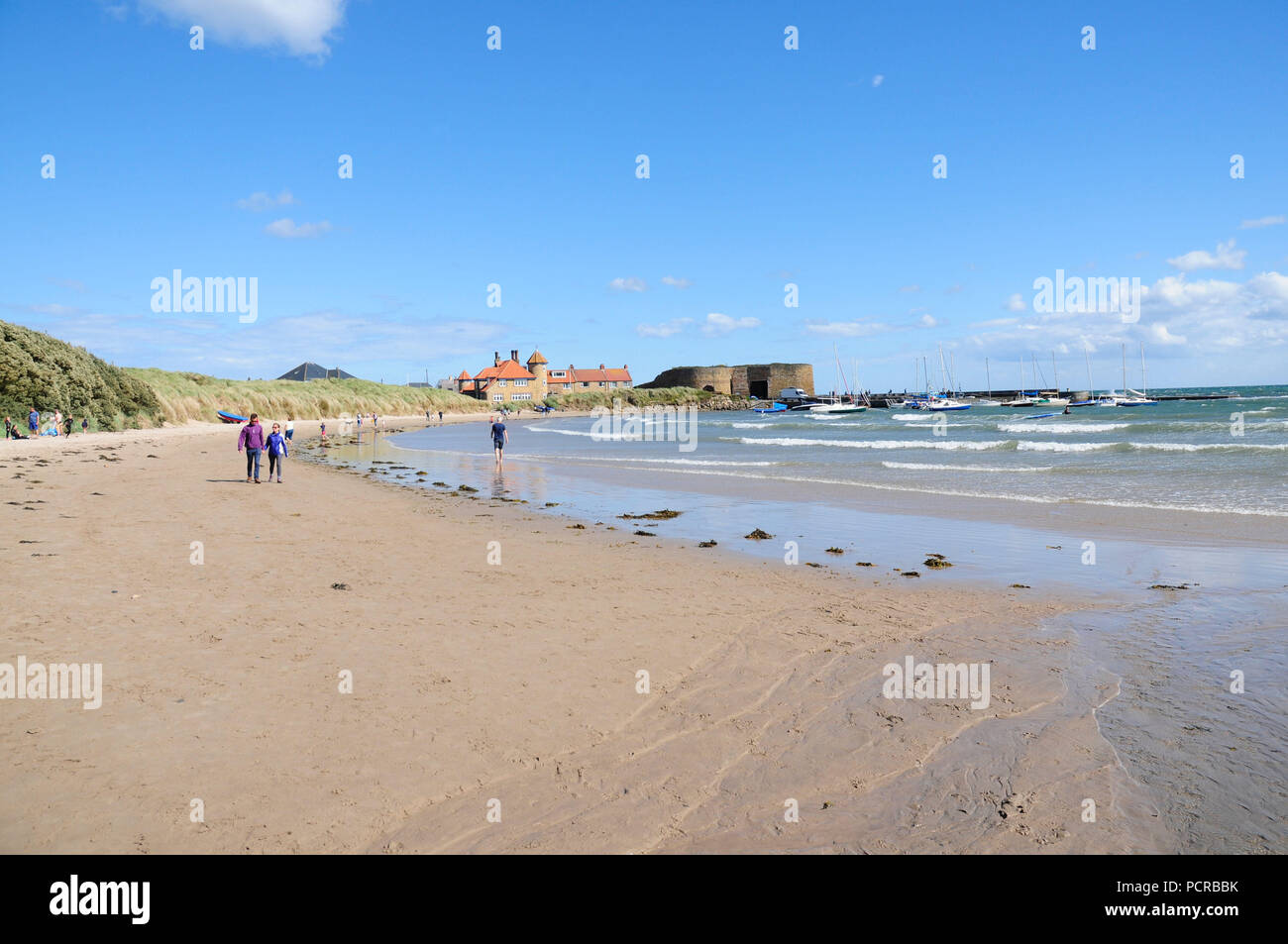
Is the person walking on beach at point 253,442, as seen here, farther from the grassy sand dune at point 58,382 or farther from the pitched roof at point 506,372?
the pitched roof at point 506,372

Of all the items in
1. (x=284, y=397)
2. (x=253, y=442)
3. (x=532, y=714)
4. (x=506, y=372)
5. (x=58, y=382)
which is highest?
(x=506, y=372)

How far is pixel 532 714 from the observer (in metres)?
5.26

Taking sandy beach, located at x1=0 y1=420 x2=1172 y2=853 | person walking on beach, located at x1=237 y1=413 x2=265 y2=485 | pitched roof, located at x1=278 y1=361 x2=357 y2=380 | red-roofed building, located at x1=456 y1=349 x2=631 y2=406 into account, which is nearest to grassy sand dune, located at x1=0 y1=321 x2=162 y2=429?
person walking on beach, located at x1=237 y1=413 x2=265 y2=485

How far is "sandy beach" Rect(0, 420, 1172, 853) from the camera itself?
12.6 feet

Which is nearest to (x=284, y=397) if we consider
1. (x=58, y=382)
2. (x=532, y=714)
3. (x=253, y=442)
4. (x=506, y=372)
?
(x=58, y=382)

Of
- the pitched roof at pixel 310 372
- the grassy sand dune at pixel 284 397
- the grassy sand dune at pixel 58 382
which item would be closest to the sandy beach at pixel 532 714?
the grassy sand dune at pixel 58 382

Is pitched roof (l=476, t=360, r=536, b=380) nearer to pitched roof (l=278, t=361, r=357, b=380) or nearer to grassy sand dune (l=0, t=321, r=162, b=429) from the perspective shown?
pitched roof (l=278, t=361, r=357, b=380)

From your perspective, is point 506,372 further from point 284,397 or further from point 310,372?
point 284,397

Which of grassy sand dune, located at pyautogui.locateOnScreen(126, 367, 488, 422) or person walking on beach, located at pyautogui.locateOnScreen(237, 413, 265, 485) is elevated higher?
grassy sand dune, located at pyautogui.locateOnScreen(126, 367, 488, 422)

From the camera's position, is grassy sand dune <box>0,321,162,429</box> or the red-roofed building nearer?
grassy sand dune <box>0,321,162,429</box>

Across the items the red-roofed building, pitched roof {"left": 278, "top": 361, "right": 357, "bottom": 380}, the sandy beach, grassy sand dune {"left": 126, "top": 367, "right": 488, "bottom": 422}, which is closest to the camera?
the sandy beach

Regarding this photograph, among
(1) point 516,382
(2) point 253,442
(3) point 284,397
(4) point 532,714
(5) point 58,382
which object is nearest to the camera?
(4) point 532,714

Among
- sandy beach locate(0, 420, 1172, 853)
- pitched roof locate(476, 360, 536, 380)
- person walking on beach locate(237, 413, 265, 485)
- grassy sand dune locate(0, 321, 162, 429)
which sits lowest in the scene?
sandy beach locate(0, 420, 1172, 853)
